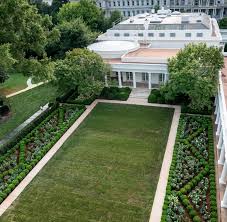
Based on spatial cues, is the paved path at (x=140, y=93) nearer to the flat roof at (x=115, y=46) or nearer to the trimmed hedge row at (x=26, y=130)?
the flat roof at (x=115, y=46)

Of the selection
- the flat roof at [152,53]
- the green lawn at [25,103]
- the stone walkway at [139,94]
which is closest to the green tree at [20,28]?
the green lawn at [25,103]

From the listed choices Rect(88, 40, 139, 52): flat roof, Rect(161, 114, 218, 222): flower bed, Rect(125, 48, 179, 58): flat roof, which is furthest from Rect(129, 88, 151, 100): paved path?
Rect(161, 114, 218, 222): flower bed

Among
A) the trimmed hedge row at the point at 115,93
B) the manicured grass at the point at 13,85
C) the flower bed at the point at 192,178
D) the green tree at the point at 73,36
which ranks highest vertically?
the green tree at the point at 73,36

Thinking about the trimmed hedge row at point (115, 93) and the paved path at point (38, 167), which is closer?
the paved path at point (38, 167)

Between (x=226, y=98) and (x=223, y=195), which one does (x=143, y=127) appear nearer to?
(x=226, y=98)

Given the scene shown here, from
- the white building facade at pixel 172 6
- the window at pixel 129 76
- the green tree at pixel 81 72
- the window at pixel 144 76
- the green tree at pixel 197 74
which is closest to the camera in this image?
the green tree at pixel 197 74

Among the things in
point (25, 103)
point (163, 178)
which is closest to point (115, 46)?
point (25, 103)

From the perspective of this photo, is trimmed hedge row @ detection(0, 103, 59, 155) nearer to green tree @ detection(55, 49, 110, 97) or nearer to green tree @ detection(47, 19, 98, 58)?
green tree @ detection(55, 49, 110, 97)
